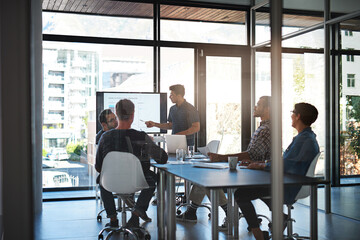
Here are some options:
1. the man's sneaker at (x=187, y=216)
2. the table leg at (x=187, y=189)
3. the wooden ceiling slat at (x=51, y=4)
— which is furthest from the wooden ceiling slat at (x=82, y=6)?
the man's sneaker at (x=187, y=216)

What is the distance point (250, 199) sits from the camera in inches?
126

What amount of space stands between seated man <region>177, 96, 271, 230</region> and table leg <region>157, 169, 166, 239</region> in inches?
6.0

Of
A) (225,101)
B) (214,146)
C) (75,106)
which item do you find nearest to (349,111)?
(225,101)

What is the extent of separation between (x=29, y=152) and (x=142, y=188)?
118cm

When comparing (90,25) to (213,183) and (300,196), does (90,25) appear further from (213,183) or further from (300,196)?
(300,196)

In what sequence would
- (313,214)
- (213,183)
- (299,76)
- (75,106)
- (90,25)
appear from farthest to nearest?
(90,25) < (75,106) < (299,76) < (313,214) < (213,183)

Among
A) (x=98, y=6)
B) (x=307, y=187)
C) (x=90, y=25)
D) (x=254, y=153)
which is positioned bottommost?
(x=307, y=187)

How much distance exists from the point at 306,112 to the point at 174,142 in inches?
47.0

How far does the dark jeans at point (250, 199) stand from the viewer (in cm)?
304

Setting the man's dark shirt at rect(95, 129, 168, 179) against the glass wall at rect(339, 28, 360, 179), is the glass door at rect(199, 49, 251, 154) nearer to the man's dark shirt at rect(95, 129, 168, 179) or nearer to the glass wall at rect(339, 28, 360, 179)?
the man's dark shirt at rect(95, 129, 168, 179)

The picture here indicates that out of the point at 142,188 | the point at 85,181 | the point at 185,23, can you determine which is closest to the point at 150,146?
the point at 142,188

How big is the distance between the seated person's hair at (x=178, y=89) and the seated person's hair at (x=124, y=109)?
781 millimetres

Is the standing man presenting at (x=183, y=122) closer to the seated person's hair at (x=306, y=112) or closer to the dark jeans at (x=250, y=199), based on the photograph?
the dark jeans at (x=250, y=199)

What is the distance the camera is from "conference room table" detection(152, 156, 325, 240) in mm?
3037
